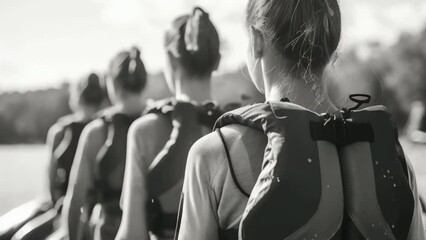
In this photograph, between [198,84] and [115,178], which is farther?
[115,178]

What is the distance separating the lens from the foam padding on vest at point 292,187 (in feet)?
5.41

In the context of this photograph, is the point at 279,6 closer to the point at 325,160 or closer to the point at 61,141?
the point at 325,160

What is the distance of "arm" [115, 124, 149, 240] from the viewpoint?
104 inches

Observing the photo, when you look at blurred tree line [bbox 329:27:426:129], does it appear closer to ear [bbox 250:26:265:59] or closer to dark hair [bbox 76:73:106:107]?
dark hair [bbox 76:73:106:107]

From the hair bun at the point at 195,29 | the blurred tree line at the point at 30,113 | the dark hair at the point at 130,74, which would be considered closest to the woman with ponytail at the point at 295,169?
the hair bun at the point at 195,29

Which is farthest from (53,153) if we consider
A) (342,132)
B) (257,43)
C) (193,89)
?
(342,132)

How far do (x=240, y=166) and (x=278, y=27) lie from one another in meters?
0.45

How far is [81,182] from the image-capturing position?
12.9ft

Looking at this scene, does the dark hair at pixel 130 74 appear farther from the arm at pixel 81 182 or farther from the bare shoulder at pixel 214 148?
the bare shoulder at pixel 214 148

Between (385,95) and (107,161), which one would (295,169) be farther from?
(385,95)

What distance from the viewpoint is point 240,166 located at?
5.59 feet

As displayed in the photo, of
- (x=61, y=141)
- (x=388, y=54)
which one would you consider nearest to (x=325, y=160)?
(x=61, y=141)

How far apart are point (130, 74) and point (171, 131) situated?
134cm

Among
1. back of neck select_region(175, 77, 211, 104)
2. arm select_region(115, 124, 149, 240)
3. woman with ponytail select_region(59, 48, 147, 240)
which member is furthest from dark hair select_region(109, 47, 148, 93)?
arm select_region(115, 124, 149, 240)
